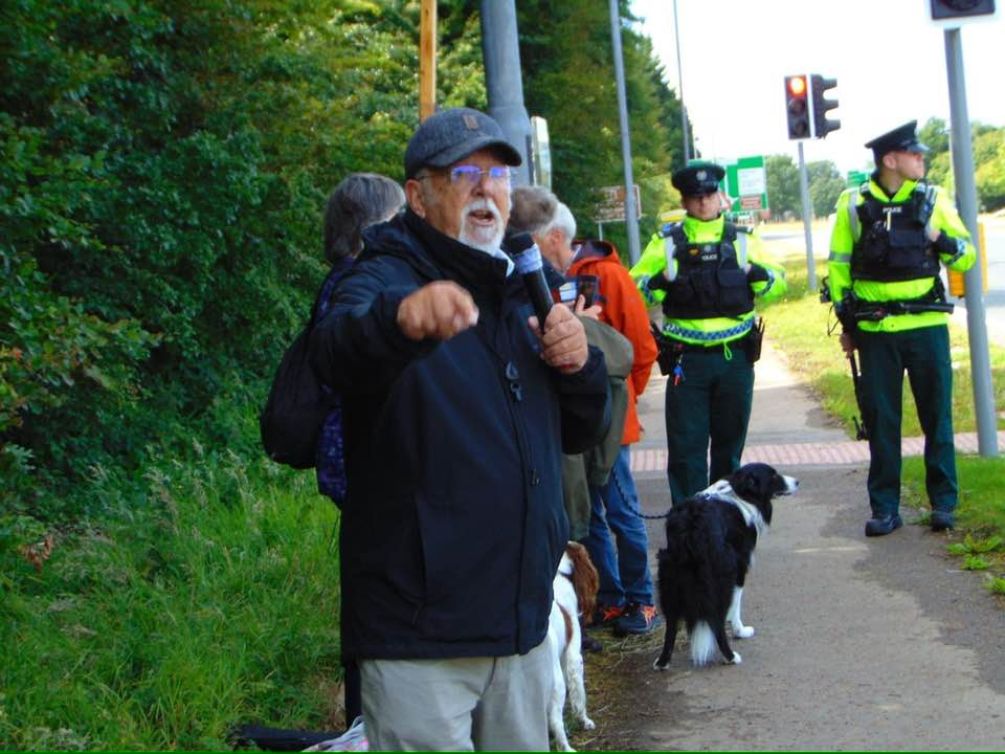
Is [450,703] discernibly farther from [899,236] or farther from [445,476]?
[899,236]

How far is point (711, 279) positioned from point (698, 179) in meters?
0.54

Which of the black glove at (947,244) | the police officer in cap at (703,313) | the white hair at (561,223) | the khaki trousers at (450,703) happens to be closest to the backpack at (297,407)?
the khaki trousers at (450,703)

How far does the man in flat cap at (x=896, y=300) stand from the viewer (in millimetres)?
8875

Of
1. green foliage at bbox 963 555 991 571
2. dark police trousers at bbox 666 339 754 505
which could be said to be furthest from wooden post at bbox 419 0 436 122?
green foliage at bbox 963 555 991 571

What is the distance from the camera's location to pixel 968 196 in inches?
414

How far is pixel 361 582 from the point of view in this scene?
10.9ft

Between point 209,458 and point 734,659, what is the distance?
502 centimetres

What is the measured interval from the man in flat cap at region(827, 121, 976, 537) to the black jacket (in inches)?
232

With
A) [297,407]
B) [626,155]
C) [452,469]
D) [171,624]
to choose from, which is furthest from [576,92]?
[452,469]

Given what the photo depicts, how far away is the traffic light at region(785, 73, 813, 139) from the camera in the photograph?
24297mm

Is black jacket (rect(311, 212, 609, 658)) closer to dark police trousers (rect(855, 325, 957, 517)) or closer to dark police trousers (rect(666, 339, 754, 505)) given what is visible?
dark police trousers (rect(666, 339, 754, 505))

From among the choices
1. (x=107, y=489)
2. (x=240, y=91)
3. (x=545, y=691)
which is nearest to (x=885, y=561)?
(x=107, y=489)

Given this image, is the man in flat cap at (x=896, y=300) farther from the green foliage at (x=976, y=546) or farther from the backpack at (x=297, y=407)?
the backpack at (x=297, y=407)

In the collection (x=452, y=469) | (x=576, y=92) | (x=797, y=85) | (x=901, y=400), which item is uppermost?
(x=576, y=92)
